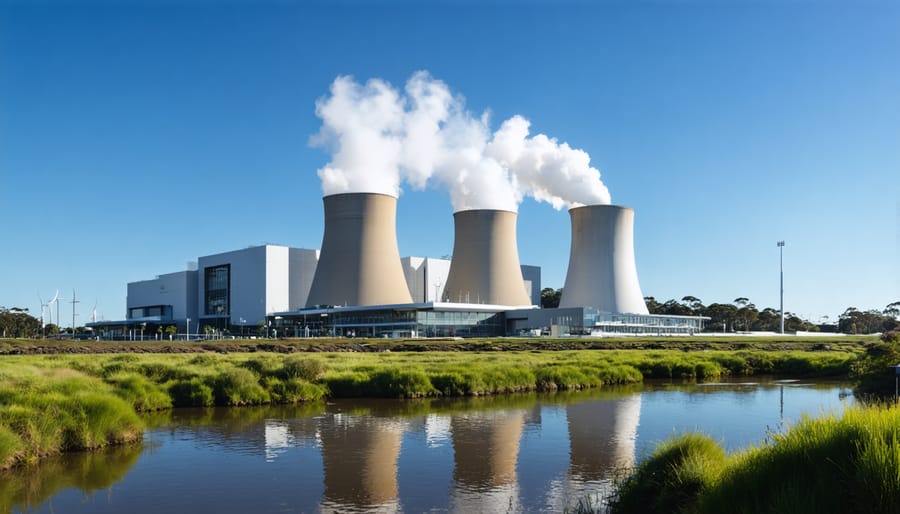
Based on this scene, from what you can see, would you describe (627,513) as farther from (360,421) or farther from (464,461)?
(360,421)

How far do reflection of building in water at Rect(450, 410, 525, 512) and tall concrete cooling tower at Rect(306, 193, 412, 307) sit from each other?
3100 cm

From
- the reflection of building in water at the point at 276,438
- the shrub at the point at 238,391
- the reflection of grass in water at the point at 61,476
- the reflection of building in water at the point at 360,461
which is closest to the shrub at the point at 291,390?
the shrub at the point at 238,391

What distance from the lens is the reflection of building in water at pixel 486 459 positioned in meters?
8.39

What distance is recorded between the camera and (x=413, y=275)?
7756 centimetres

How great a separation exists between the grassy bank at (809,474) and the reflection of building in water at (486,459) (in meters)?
2.12

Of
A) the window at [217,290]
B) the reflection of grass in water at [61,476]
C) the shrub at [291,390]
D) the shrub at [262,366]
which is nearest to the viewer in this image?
the reflection of grass in water at [61,476]

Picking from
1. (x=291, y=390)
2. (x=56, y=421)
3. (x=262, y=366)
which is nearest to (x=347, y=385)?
(x=291, y=390)

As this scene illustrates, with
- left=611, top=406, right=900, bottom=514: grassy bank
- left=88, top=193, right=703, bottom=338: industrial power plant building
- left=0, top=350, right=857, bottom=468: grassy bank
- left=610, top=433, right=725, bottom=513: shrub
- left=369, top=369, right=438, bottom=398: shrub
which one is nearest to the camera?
left=611, top=406, right=900, bottom=514: grassy bank

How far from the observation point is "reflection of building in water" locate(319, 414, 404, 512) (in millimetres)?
8422

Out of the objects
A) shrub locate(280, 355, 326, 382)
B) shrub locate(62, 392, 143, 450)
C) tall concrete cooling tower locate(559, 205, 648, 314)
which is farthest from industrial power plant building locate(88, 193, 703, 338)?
shrub locate(62, 392, 143, 450)

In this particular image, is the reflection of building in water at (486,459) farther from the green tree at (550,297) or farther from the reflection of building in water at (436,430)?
the green tree at (550,297)

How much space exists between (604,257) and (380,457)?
3514 cm

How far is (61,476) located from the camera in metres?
9.62

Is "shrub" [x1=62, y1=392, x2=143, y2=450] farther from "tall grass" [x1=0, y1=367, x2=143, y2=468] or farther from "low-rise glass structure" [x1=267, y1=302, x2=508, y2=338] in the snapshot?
"low-rise glass structure" [x1=267, y1=302, x2=508, y2=338]
